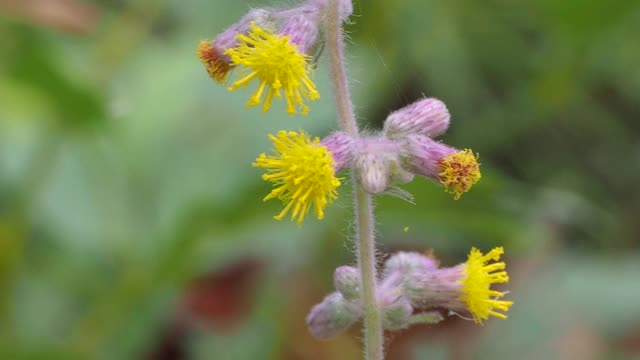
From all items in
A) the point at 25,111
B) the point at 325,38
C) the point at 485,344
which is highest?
the point at 25,111

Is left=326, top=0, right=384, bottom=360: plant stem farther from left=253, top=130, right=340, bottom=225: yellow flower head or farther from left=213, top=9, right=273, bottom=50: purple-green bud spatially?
left=213, top=9, right=273, bottom=50: purple-green bud

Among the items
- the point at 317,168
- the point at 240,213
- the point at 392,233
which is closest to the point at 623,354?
the point at 392,233

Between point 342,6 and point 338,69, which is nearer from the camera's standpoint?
point 338,69

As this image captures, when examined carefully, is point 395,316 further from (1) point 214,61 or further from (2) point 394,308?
(1) point 214,61

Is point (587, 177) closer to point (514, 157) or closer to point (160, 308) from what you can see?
point (514, 157)

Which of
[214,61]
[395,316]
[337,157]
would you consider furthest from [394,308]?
[214,61]
